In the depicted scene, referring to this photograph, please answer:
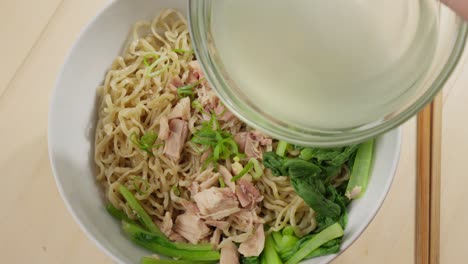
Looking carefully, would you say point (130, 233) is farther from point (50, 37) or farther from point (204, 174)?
point (50, 37)

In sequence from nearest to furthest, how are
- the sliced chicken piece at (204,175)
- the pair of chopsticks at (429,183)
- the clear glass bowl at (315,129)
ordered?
the clear glass bowl at (315,129), the sliced chicken piece at (204,175), the pair of chopsticks at (429,183)

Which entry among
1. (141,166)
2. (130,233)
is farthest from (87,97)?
(130,233)

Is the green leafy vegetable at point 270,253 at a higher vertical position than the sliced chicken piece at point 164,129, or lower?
lower

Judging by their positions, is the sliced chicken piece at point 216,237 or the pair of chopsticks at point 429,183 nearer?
the sliced chicken piece at point 216,237

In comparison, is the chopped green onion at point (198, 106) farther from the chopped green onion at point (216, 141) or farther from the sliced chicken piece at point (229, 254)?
the sliced chicken piece at point (229, 254)

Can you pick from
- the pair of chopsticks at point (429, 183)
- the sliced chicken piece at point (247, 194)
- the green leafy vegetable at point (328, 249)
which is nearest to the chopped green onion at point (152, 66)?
the sliced chicken piece at point (247, 194)

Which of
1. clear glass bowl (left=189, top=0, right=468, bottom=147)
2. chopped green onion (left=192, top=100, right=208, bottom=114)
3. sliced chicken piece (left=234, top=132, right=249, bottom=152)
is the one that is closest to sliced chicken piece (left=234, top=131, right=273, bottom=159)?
sliced chicken piece (left=234, top=132, right=249, bottom=152)

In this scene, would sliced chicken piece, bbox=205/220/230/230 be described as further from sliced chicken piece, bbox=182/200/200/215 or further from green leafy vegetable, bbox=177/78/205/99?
green leafy vegetable, bbox=177/78/205/99
